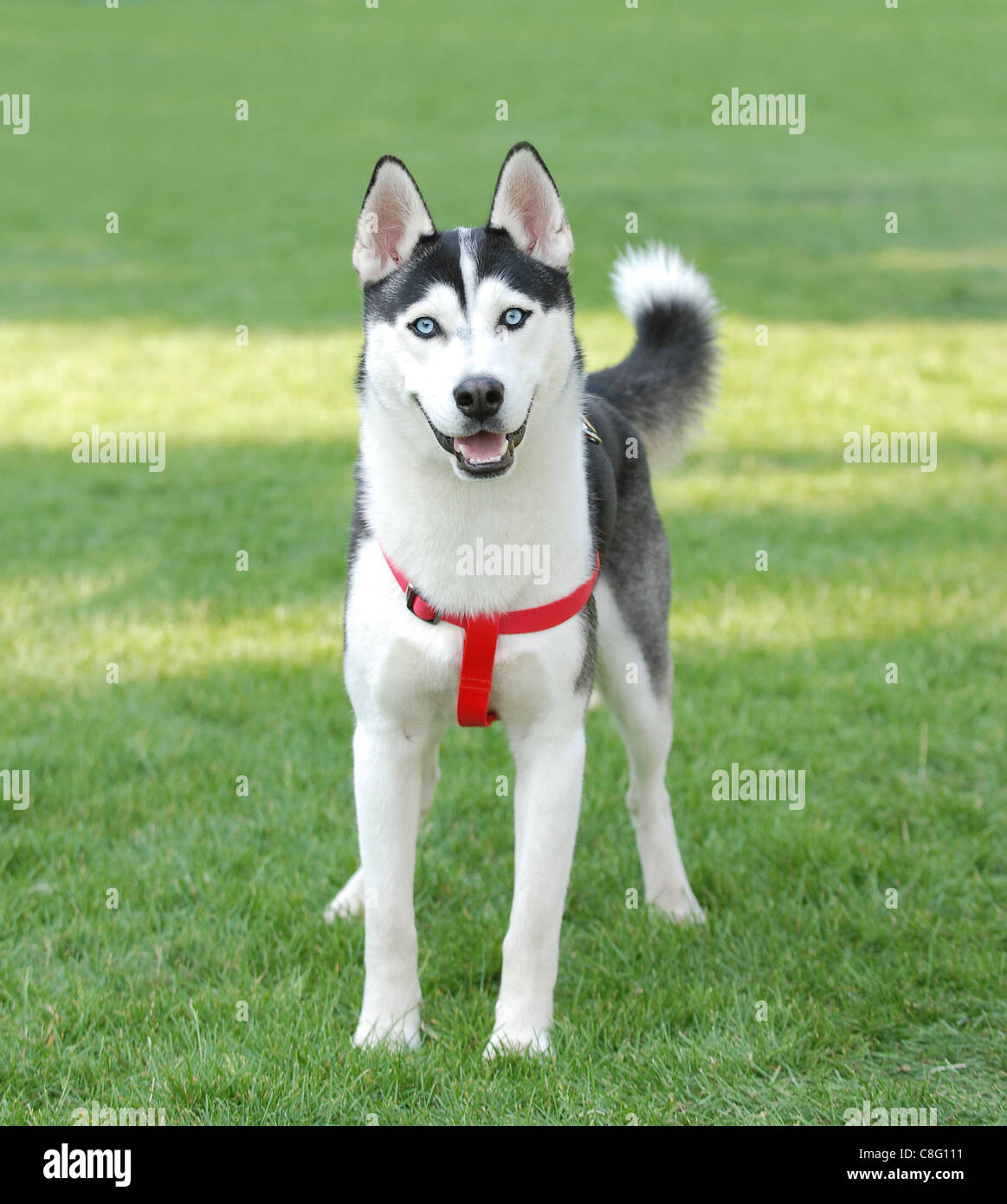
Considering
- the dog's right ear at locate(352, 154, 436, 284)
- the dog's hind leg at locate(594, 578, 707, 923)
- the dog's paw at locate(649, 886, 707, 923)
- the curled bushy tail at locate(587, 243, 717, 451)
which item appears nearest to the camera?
the dog's right ear at locate(352, 154, 436, 284)

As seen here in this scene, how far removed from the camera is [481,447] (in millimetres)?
3055

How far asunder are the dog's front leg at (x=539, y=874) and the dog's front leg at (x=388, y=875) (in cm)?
26

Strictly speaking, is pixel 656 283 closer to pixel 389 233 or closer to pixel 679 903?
pixel 389 233

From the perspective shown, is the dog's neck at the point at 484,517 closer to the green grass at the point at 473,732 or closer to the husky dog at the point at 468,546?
the husky dog at the point at 468,546

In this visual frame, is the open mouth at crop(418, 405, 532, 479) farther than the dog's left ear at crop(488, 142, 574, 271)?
No

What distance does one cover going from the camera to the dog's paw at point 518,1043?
10.8 ft

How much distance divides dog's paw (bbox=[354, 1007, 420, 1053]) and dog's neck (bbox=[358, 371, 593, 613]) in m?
1.07

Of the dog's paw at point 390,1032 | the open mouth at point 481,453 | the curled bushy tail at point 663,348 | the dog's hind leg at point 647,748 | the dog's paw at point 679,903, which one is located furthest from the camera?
the curled bushy tail at point 663,348

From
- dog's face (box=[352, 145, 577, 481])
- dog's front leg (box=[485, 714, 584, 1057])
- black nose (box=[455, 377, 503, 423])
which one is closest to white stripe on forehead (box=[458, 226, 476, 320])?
dog's face (box=[352, 145, 577, 481])

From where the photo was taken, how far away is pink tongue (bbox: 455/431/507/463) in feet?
10.00

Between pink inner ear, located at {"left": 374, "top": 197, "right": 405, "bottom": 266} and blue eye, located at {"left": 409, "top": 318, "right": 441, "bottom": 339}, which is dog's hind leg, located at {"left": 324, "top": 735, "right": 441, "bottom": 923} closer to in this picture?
blue eye, located at {"left": 409, "top": 318, "right": 441, "bottom": 339}

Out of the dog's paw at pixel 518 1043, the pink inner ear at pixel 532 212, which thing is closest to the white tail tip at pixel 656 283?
the pink inner ear at pixel 532 212

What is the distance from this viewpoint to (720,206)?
1672 centimetres
